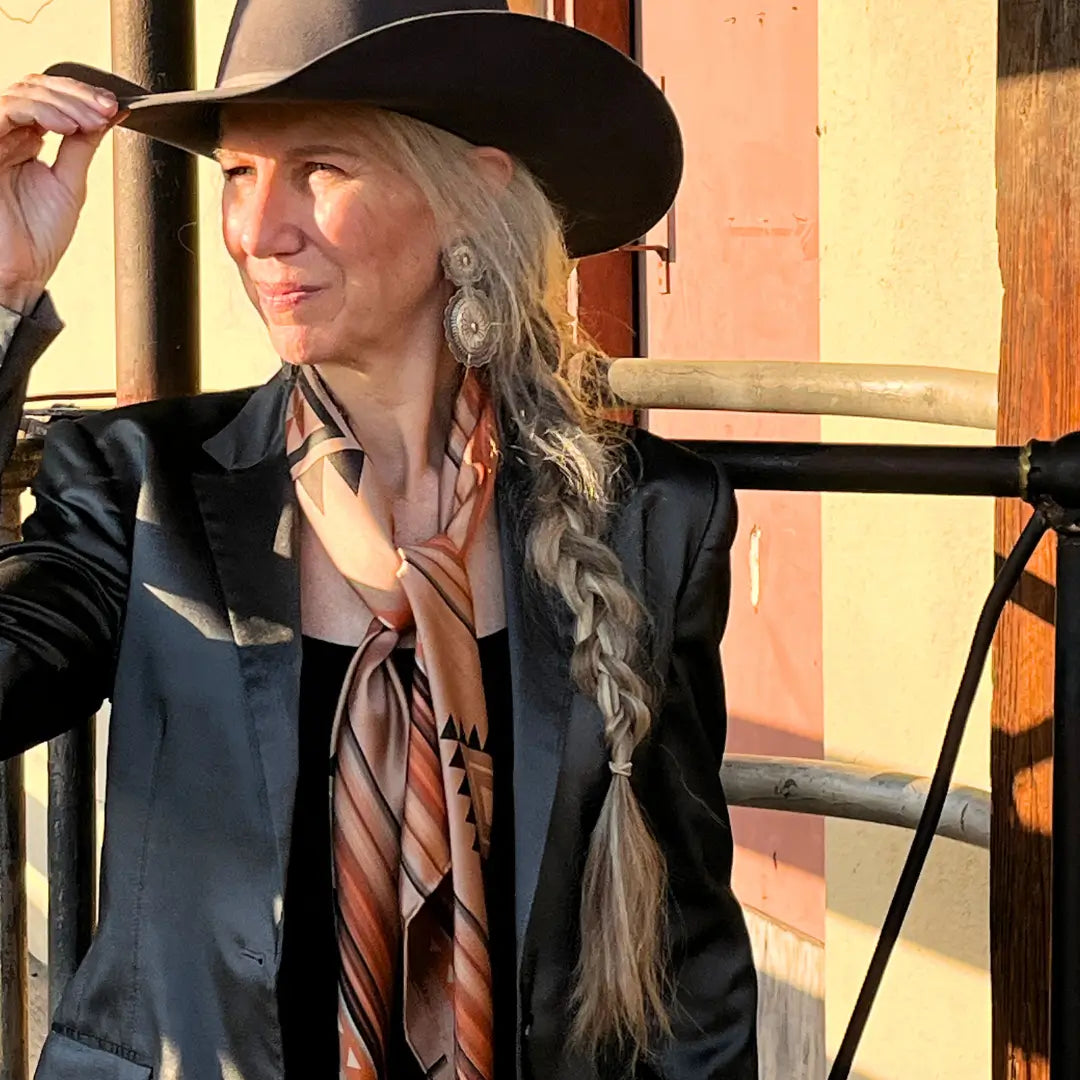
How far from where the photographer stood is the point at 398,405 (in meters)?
1.87

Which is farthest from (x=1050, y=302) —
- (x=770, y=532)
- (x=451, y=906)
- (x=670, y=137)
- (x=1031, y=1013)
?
(x=770, y=532)

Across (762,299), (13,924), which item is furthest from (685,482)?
(762,299)

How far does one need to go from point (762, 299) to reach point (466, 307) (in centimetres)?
232

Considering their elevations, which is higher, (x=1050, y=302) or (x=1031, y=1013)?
(x=1050, y=302)

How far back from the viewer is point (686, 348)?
4391 millimetres

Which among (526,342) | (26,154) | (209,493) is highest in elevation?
(26,154)

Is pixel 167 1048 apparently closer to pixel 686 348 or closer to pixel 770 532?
pixel 770 532

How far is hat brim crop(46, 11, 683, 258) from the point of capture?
171 centimetres

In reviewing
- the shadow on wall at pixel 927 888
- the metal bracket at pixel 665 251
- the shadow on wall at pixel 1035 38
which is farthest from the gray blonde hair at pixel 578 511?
the metal bracket at pixel 665 251

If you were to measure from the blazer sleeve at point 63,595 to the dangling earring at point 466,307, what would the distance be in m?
0.36

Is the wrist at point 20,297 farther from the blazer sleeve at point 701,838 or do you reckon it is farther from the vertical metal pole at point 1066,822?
the vertical metal pole at point 1066,822

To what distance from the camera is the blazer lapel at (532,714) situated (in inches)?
69.6

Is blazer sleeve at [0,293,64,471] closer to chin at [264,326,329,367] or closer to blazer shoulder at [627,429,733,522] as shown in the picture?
chin at [264,326,329,367]

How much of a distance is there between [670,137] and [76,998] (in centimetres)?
104
